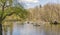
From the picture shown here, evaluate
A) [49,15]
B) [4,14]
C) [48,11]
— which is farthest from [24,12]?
[48,11]

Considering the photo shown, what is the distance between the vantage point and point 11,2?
31.2ft

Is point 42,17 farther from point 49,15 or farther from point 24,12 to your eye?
point 24,12

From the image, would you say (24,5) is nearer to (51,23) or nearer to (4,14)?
(4,14)

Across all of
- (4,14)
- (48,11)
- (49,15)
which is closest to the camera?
(4,14)

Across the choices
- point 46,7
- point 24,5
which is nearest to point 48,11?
point 46,7

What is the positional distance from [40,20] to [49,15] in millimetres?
4303

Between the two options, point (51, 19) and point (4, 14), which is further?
point (51, 19)

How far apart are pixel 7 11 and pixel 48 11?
5001 centimetres

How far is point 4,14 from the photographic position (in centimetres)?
942

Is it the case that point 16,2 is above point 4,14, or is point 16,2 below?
above

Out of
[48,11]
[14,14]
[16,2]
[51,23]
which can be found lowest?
[51,23]

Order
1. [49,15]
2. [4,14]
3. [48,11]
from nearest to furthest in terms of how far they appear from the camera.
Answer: [4,14]
[49,15]
[48,11]

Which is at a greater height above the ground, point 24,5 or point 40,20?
point 24,5

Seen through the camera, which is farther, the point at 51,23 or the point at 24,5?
the point at 51,23
